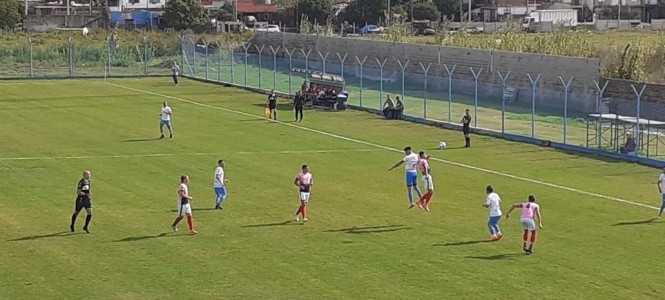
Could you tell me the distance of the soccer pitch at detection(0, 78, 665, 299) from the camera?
22.7 m

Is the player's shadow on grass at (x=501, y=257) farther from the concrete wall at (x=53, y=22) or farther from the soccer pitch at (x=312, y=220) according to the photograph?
the concrete wall at (x=53, y=22)

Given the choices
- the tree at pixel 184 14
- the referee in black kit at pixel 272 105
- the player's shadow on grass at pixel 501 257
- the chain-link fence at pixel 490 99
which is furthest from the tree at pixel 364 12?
the player's shadow on grass at pixel 501 257

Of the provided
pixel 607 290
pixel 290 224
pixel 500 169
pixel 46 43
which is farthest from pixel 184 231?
pixel 46 43

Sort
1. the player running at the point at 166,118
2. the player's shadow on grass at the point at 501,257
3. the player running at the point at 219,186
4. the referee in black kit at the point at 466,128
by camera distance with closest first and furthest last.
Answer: the player's shadow on grass at the point at 501,257, the player running at the point at 219,186, the referee in black kit at the point at 466,128, the player running at the point at 166,118

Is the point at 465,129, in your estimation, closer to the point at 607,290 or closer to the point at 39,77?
the point at 607,290

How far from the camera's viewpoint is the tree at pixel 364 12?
436 ft

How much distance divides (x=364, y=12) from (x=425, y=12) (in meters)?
8.10

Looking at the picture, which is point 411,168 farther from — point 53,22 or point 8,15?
point 53,22

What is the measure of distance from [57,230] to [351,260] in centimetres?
803

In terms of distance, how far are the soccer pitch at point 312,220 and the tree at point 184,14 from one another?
→ 223 feet

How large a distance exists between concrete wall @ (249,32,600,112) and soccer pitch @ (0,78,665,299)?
10.1m

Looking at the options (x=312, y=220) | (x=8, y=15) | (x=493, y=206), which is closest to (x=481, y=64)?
(x=312, y=220)

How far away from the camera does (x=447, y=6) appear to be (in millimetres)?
144250

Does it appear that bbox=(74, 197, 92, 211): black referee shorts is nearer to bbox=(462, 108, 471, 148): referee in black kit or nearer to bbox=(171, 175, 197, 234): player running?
bbox=(171, 175, 197, 234): player running
